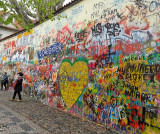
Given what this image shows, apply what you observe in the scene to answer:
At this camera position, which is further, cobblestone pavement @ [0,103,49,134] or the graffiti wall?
cobblestone pavement @ [0,103,49,134]

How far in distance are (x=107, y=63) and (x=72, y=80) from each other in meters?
2.02

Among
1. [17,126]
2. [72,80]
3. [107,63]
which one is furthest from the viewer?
[72,80]

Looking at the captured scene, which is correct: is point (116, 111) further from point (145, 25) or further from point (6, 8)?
point (6, 8)

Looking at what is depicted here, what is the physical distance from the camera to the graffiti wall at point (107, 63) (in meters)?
4.14

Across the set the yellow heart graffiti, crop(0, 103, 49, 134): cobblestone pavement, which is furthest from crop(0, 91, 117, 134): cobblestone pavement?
the yellow heart graffiti

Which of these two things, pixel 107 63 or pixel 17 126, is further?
pixel 107 63

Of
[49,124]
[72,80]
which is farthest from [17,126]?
[72,80]

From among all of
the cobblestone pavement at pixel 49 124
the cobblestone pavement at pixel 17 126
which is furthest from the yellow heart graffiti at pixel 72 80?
the cobblestone pavement at pixel 17 126

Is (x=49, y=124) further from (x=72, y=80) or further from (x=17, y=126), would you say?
(x=72, y=80)

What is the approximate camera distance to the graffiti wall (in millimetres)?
4137

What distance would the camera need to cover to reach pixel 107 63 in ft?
17.3

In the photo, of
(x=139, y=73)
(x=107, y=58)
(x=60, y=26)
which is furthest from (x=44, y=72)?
(x=139, y=73)

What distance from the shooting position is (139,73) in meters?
4.33

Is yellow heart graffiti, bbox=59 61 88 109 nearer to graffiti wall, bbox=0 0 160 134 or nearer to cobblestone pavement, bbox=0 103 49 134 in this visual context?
graffiti wall, bbox=0 0 160 134
